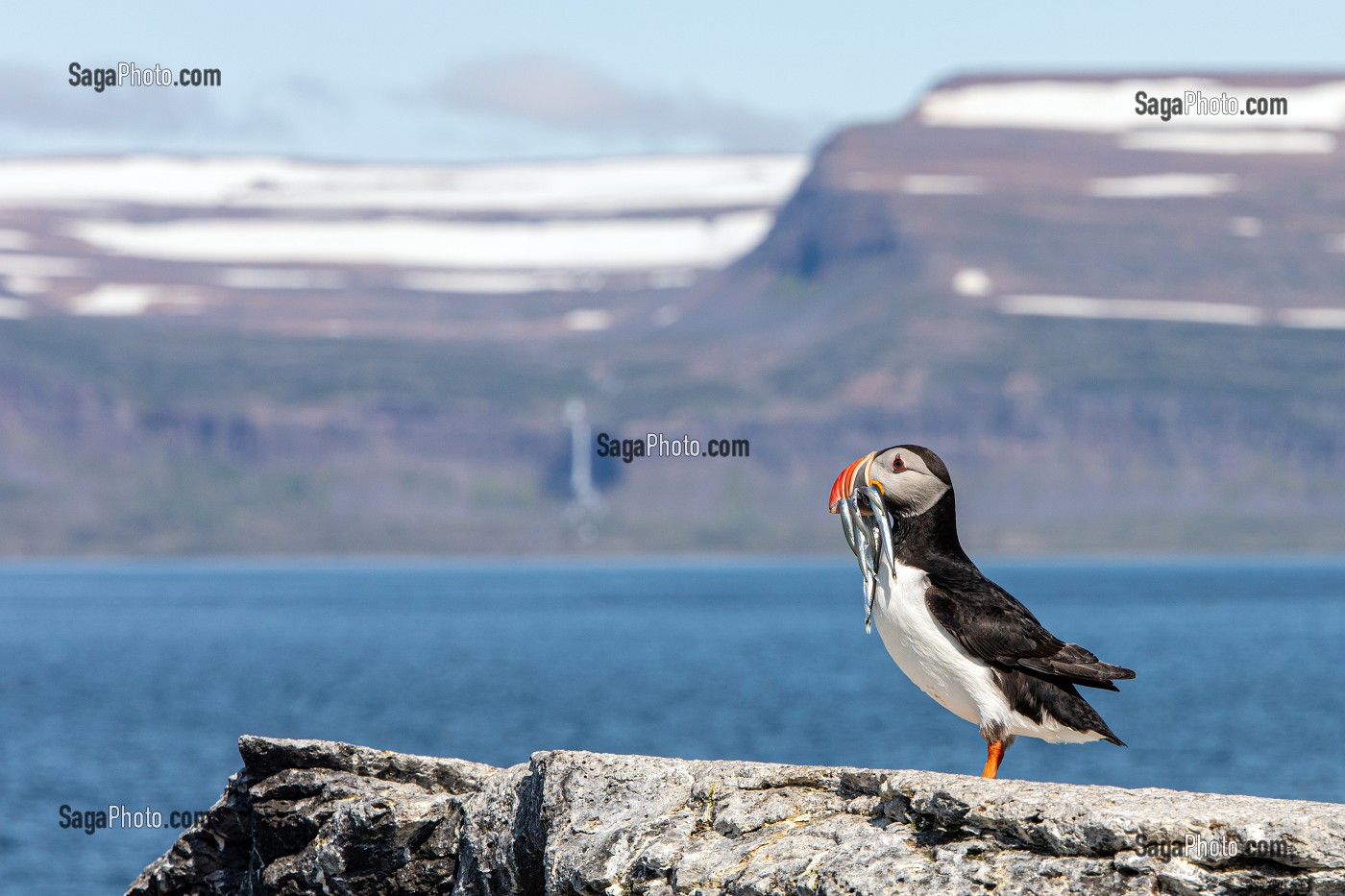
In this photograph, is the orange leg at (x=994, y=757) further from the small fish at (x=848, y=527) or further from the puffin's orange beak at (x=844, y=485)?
the puffin's orange beak at (x=844, y=485)

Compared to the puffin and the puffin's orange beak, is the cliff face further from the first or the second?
the puffin's orange beak

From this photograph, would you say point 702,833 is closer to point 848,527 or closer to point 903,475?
point 848,527

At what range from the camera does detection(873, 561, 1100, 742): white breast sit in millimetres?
11266

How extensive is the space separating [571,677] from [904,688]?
28.2 meters

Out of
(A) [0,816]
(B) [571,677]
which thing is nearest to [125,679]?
(B) [571,677]

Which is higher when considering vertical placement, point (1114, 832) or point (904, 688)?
point (1114, 832)

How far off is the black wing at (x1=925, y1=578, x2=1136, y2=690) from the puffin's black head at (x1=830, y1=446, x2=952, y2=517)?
70cm

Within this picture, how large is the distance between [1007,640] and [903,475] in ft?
3.98

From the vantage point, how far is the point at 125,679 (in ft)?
519

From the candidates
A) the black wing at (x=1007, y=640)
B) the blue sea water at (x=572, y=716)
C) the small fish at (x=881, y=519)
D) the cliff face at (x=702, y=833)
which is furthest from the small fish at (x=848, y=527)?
the blue sea water at (x=572, y=716)

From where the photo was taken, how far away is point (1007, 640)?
11.2m

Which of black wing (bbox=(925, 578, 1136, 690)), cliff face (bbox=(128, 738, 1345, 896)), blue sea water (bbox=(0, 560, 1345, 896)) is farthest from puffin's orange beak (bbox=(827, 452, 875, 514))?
blue sea water (bbox=(0, 560, 1345, 896))

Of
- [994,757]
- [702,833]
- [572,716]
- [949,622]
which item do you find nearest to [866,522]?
[949,622]

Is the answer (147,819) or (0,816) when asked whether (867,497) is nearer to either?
(147,819)
